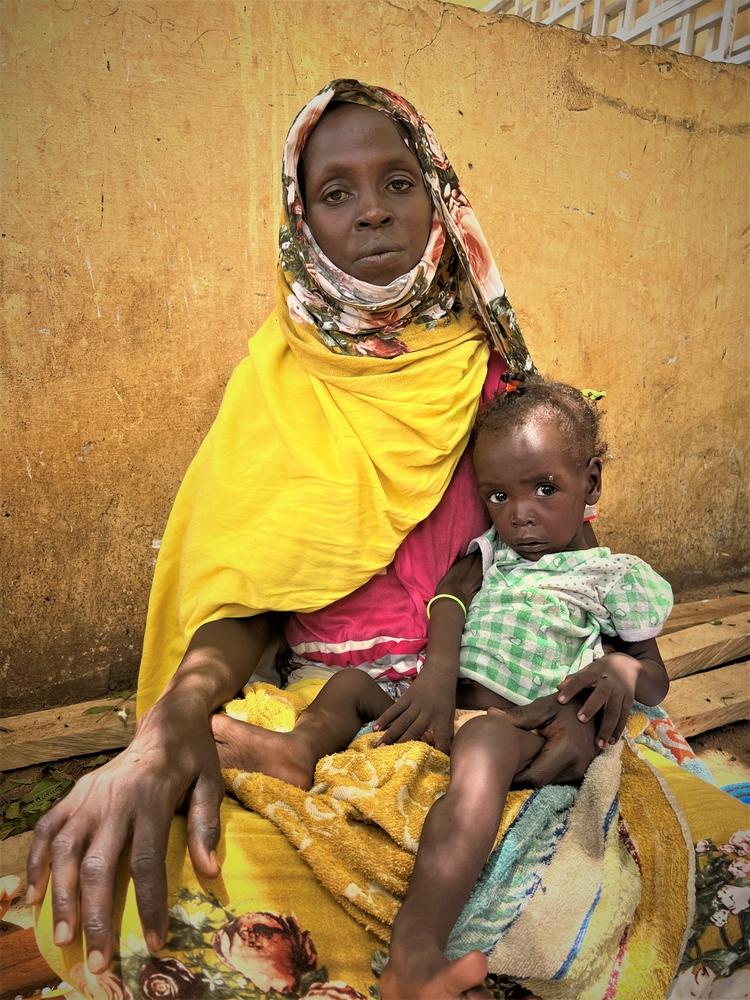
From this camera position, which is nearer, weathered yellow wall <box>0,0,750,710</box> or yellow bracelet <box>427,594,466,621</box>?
yellow bracelet <box>427,594,466,621</box>

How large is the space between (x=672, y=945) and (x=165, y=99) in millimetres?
2790

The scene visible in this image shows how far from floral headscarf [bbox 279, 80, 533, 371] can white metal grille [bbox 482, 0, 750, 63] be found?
271cm

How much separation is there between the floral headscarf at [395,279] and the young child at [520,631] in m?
0.27

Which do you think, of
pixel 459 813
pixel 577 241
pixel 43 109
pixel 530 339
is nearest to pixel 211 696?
pixel 459 813

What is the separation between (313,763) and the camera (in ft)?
5.51

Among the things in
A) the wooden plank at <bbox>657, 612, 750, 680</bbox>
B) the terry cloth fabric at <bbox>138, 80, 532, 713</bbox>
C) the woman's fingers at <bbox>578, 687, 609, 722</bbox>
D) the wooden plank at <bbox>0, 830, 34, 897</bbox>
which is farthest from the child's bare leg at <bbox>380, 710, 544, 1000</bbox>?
the wooden plank at <bbox>657, 612, 750, 680</bbox>

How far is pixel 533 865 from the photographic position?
1.50 meters

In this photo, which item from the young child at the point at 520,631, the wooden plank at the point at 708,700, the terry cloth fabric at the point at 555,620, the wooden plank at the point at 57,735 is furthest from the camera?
the wooden plank at the point at 708,700

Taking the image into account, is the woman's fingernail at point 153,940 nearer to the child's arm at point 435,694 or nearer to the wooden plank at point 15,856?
the child's arm at point 435,694

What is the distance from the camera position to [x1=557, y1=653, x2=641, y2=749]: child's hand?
1.72 metres

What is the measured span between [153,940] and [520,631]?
94 cm

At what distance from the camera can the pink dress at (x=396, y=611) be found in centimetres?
206

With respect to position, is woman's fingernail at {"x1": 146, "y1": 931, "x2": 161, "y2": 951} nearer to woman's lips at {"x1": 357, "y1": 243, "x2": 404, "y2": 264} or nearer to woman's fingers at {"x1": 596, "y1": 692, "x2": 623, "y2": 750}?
woman's fingers at {"x1": 596, "y1": 692, "x2": 623, "y2": 750}

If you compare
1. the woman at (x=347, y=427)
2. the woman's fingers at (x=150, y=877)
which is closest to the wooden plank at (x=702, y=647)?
the woman at (x=347, y=427)
